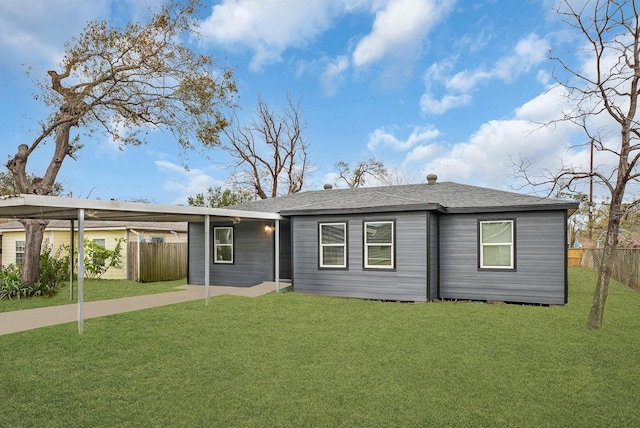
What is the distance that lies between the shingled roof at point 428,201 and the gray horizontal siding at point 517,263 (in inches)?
12.6

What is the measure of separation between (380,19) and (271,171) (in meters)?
15.1

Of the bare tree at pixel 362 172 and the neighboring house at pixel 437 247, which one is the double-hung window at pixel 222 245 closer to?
the neighboring house at pixel 437 247

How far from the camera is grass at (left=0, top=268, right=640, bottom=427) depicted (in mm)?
3863


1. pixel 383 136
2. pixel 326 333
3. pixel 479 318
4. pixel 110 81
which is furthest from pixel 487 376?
pixel 383 136

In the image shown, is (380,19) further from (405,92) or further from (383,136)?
(383,136)

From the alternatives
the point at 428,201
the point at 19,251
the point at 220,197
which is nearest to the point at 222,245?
the point at 428,201

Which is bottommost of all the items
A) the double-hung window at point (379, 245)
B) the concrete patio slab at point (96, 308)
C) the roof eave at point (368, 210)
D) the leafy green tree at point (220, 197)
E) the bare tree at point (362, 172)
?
the concrete patio slab at point (96, 308)

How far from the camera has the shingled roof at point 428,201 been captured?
10.6 m

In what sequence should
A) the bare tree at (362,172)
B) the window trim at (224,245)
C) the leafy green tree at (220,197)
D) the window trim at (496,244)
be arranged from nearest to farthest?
the window trim at (496,244) < the window trim at (224,245) < the leafy green tree at (220,197) < the bare tree at (362,172)

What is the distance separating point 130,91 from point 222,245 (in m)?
7.12

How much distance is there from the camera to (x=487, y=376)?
4930 mm

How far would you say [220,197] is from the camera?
32250mm

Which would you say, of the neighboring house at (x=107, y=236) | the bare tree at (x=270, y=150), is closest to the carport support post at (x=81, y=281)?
the neighboring house at (x=107, y=236)

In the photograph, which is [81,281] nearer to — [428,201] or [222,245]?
[222,245]
